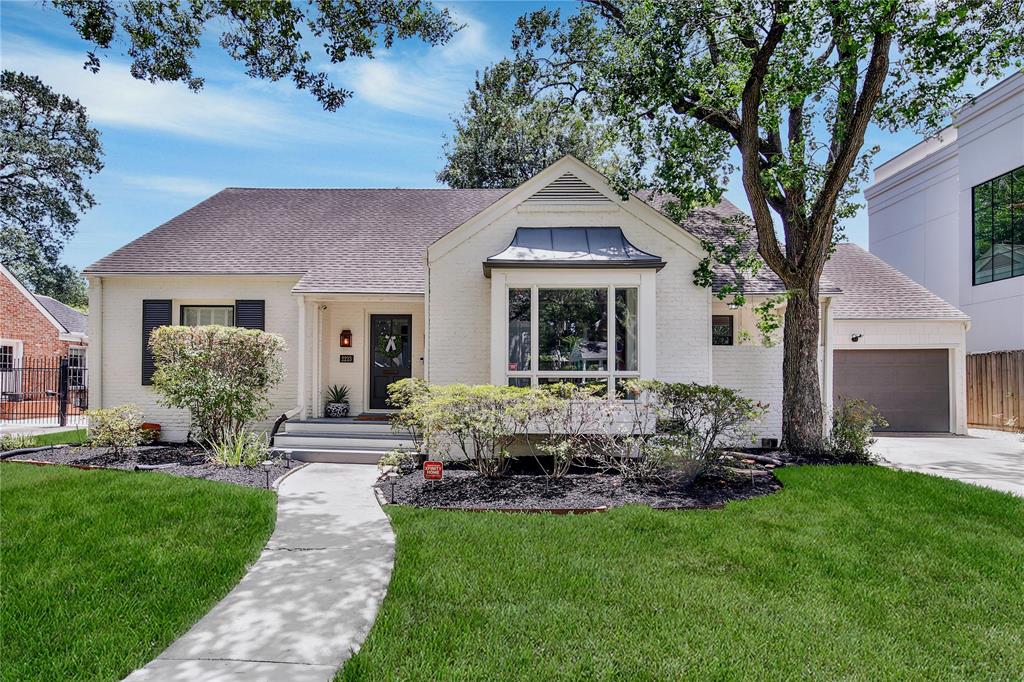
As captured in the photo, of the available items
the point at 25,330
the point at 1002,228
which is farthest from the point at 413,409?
the point at 25,330

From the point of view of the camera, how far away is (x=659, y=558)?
484cm

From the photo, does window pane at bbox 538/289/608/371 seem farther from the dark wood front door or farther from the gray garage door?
the gray garage door

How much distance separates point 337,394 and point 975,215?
753 inches

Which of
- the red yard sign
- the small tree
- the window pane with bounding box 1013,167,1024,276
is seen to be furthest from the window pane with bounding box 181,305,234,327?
the window pane with bounding box 1013,167,1024,276

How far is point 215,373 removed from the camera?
30.6 ft

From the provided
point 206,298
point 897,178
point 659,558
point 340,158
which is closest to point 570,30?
point 340,158

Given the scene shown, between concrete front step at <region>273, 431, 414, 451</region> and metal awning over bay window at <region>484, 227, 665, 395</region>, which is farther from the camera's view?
concrete front step at <region>273, 431, 414, 451</region>

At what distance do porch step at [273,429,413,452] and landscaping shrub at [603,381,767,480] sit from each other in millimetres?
4138

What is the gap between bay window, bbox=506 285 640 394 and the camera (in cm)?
880

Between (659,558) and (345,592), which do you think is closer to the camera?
(345,592)

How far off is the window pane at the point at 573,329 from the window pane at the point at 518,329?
251 millimetres

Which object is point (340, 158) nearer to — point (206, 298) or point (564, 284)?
point (206, 298)

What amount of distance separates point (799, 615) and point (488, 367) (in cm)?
667

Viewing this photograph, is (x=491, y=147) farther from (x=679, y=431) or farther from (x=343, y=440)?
(x=679, y=431)
